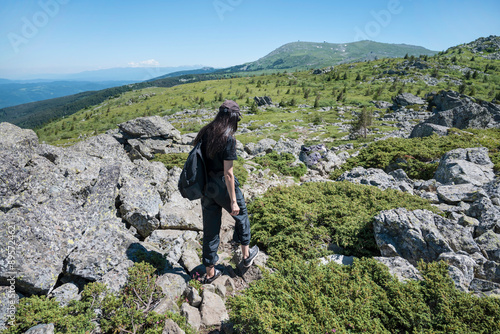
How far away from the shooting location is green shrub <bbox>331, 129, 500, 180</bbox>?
12109mm

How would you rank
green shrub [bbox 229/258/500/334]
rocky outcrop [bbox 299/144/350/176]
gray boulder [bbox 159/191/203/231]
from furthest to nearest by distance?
1. rocky outcrop [bbox 299/144/350/176]
2. gray boulder [bbox 159/191/203/231]
3. green shrub [bbox 229/258/500/334]

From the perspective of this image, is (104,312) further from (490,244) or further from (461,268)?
(490,244)

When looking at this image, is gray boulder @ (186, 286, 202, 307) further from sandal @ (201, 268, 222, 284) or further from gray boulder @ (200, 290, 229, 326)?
sandal @ (201, 268, 222, 284)

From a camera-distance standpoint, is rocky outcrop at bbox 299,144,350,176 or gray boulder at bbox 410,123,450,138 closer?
rocky outcrop at bbox 299,144,350,176

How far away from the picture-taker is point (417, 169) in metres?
12.2

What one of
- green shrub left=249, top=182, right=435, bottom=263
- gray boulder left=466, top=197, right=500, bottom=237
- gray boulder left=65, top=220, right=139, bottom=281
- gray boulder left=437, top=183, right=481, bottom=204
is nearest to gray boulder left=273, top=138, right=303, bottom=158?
green shrub left=249, top=182, right=435, bottom=263

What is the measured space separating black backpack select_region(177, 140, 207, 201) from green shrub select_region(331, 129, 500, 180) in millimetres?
10435

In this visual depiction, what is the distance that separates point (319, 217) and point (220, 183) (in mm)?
3901

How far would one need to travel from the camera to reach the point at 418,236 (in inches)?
211

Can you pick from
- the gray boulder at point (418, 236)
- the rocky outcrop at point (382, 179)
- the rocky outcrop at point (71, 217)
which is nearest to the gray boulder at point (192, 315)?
the rocky outcrop at point (71, 217)

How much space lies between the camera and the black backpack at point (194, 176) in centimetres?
446

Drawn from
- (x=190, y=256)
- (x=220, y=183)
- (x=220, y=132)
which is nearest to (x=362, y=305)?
(x=220, y=183)

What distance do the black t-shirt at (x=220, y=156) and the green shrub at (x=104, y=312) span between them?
2532 mm

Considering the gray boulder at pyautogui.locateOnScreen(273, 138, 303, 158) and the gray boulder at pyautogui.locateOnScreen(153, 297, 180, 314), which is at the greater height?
the gray boulder at pyautogui.locateOnScreen(153, 297, 180, 314)
